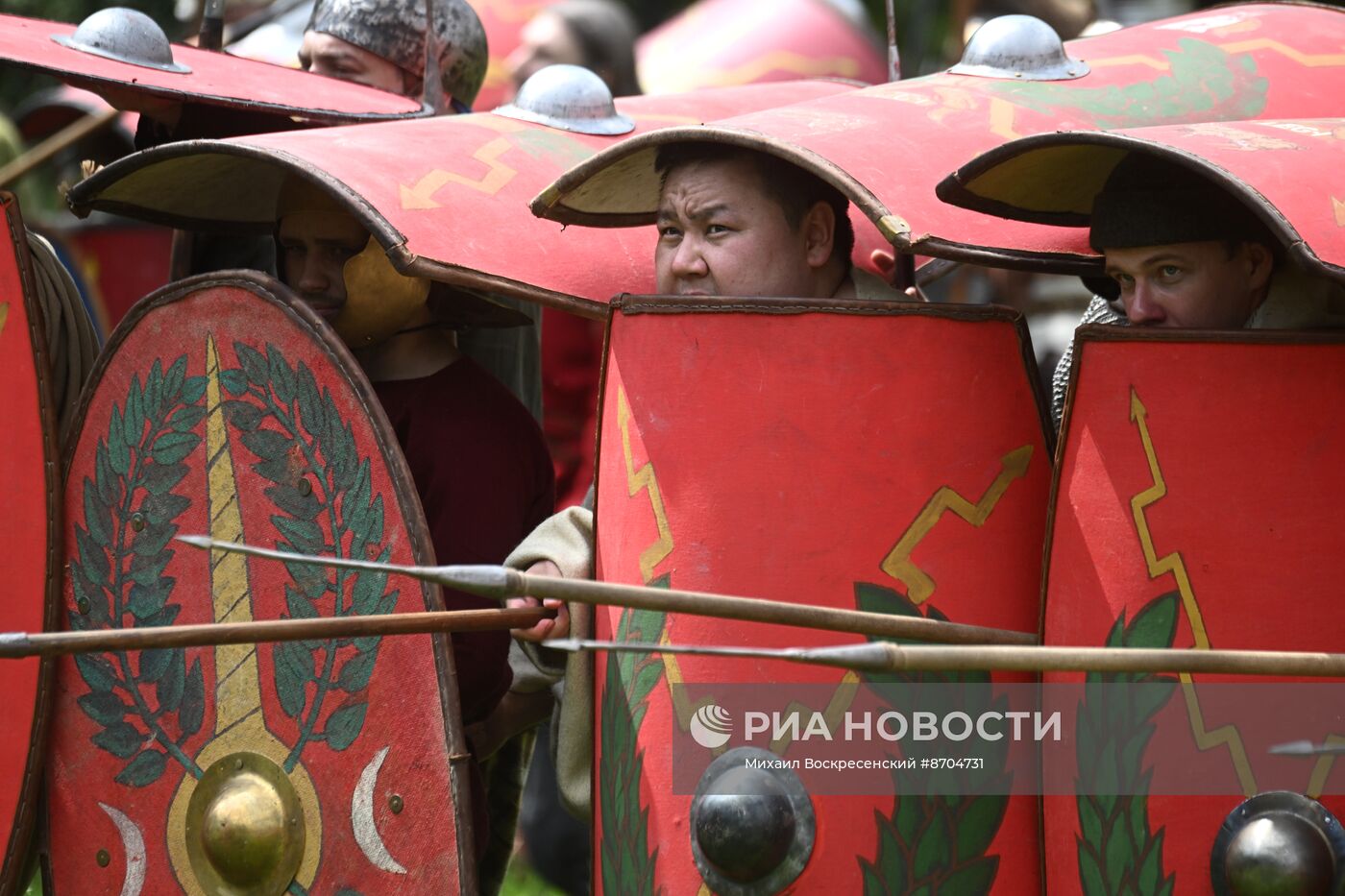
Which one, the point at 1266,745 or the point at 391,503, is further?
the point at 391,503

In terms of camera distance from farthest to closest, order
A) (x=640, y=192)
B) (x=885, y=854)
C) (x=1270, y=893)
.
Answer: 1. (x=640, y=192)
2. (x=885, y=854)
3. (x=1270, y=893)

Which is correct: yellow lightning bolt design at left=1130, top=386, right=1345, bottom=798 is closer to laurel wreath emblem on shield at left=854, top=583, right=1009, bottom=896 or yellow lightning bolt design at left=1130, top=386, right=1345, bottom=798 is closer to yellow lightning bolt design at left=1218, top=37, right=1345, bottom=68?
laurel wreath emblem on shield at left=854, top=583, right=1009, bottom=896

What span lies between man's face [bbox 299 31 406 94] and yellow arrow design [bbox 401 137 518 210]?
2.98 feet

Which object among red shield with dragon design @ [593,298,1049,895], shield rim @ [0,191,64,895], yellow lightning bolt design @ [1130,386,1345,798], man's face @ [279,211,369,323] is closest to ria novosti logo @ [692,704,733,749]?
red shield with dragon design @ [593,298,1049,895]

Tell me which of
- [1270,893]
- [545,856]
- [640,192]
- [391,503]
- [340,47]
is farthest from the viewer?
[545,856]

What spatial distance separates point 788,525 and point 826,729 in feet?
0.91

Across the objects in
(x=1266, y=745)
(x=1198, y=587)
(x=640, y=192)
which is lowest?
(x=1266, y=745)

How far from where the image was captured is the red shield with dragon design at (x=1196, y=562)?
8.65 feet

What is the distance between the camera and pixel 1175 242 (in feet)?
9.48

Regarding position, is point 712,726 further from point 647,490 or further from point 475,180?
point 475,180

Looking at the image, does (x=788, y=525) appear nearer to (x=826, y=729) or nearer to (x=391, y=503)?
(x=826, y=729)

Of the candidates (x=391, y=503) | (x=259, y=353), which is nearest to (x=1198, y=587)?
(x=391, y=503)

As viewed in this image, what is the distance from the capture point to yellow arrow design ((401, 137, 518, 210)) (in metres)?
3.30

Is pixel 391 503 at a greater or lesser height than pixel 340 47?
lesser
